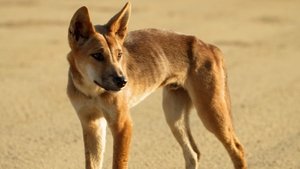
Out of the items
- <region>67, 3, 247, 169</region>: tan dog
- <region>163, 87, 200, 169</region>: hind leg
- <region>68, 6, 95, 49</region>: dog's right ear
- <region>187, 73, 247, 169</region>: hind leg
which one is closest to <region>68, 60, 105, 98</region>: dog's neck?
<region>67, 3, 247, 169</region>: tan dog

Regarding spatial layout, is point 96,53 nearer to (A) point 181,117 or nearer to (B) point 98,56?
(B) point 98,56

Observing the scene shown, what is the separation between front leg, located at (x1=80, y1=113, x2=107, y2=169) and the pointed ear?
805 mm

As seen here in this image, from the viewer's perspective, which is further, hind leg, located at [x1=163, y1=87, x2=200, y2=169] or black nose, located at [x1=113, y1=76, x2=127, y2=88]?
hind leg, located at [x1=163, y1=87, x2=200, y2=169]

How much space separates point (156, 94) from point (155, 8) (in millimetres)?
8030

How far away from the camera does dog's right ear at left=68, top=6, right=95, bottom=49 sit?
7508 millimetres

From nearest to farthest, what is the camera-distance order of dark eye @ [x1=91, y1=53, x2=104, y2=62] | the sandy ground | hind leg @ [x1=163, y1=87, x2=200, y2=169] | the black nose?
the black nose → dark eye @ [x1=91, y1=53, x2=104, y2=62] → hind leg @ [x1=163, y1=87, x2=200, y2=169] → the sandy ground

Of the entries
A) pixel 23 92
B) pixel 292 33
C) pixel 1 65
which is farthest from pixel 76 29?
pixel 292 33

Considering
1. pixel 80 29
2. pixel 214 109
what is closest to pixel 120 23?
pixel 80 29

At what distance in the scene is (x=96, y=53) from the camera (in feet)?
24.4

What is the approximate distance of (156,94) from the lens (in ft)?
40.0

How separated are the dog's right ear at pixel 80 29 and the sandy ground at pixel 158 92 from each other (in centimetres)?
176

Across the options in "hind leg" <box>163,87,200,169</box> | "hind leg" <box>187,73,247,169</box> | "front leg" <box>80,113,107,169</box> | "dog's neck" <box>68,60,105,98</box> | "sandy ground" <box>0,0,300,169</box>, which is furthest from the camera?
"sandy ground" <box>0,0,300,169</box>

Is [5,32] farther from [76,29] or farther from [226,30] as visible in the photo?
[76,29]

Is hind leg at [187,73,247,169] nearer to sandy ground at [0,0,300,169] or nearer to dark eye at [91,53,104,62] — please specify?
sandy ground at [0,0,300,169]
